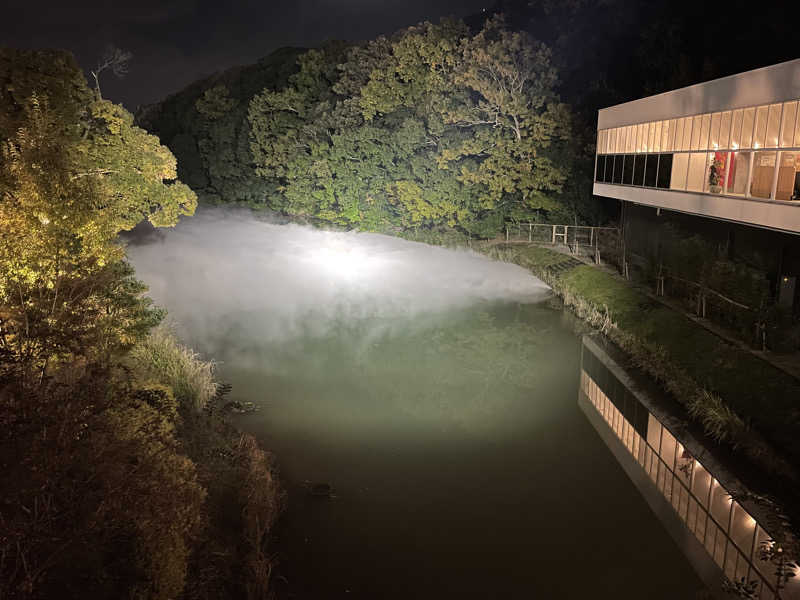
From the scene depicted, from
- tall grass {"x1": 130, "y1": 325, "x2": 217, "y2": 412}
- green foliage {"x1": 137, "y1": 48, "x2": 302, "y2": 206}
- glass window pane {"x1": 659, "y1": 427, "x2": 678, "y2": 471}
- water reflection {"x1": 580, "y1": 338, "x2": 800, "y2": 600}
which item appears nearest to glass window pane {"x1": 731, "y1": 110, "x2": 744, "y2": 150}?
water reflection {"x1": 580, "y1": 338, "x2": 800, "y2": 600}

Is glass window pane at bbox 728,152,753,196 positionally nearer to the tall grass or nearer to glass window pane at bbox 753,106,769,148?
glass window pane at bbox 753,106,769,148

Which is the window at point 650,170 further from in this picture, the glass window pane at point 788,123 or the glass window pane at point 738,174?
the glass window pane at point 788,123

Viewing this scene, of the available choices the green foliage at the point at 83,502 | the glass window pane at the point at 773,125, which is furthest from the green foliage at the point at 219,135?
the green foliage at the point at 83,502

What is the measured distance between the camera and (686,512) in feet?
44.2

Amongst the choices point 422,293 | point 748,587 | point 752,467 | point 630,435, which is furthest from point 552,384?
point 422,293

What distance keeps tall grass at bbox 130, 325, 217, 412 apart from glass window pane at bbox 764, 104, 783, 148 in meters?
17.9

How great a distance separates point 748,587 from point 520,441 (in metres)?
6.34

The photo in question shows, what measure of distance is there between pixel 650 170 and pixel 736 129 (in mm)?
5993

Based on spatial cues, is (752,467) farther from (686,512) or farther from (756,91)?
(756,91)

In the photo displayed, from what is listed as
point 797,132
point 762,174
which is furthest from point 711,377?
point 762,174

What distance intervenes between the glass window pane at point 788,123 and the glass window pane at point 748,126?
161 centimetres

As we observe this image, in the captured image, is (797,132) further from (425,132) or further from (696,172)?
(425,132)

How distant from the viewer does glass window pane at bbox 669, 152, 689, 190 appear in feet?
81.5

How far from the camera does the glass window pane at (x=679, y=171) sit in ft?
81.5
